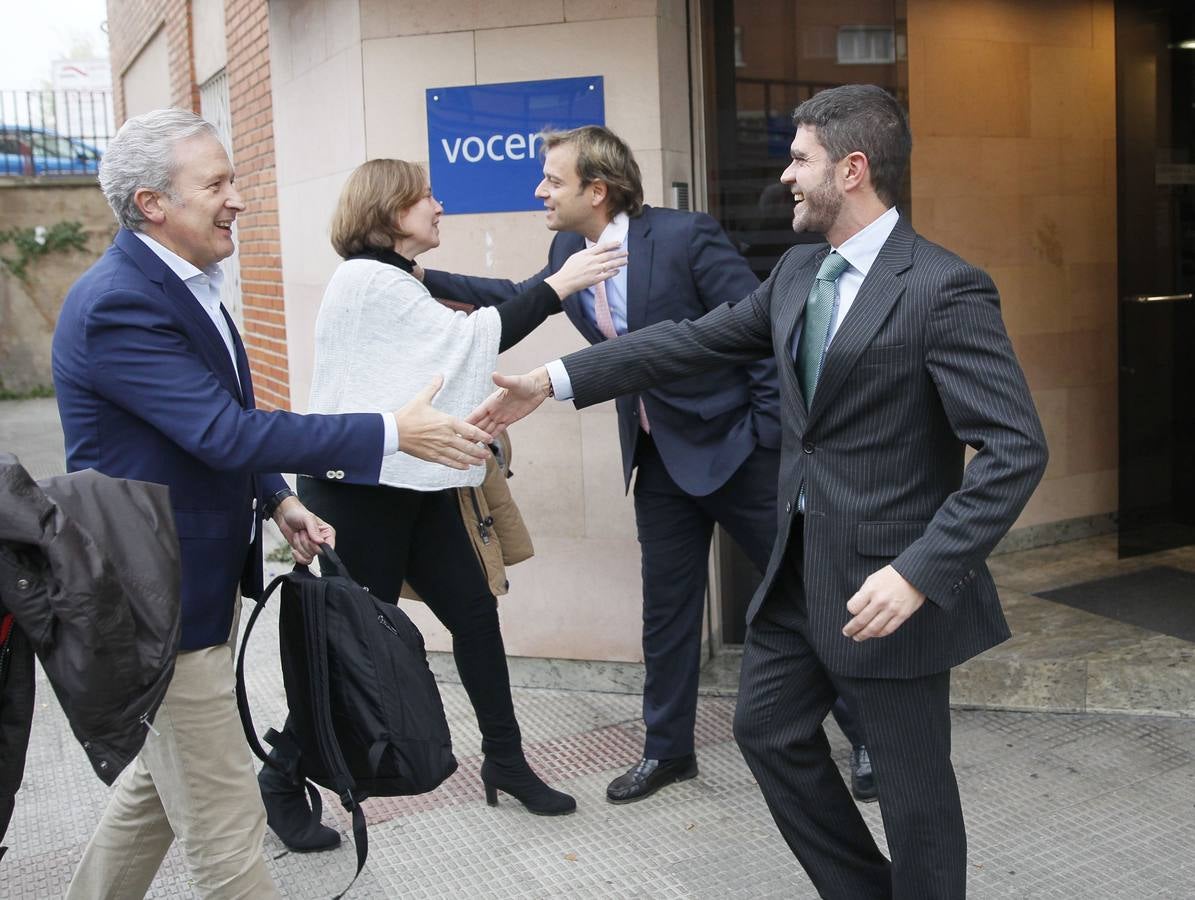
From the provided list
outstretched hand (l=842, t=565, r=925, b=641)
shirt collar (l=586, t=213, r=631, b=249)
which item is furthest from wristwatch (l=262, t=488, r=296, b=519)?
outstretched hand (l=842, t=565, r=925, b=641)

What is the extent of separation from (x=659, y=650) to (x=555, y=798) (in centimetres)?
60

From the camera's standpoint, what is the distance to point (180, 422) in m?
2.86

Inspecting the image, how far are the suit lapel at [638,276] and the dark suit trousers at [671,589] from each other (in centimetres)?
42

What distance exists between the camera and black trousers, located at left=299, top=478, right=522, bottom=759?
3.94m

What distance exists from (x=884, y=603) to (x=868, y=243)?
0.80 meters

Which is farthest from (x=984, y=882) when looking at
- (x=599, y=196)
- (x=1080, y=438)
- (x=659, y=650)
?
(x=1080, y=438)

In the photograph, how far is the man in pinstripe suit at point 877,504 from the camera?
260cm

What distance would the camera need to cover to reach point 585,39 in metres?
5.05

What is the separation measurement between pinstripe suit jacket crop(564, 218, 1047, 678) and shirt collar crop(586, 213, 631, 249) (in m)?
1.31

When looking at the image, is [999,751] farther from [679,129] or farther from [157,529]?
[157,529]

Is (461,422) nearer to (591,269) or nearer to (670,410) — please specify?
(591,269)

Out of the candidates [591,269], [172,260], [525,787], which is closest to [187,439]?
[172,260]

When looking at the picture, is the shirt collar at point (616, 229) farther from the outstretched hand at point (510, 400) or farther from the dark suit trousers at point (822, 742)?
the dark suit trousers at point (822, 742)

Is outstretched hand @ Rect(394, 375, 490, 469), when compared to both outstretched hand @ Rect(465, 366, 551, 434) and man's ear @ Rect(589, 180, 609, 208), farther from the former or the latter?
man's ear @ Rect(589, 180, 609, 208)
